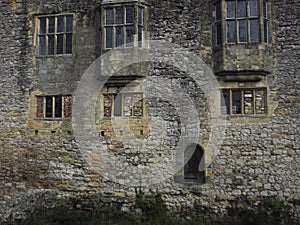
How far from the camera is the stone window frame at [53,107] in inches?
533

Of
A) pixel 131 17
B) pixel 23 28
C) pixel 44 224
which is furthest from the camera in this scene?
pixel 23 28

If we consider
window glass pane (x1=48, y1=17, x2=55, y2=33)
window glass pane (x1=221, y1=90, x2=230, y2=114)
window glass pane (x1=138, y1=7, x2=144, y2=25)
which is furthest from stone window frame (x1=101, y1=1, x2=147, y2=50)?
window glass pane (x1=221, y1=90, x2=230, y2=114)

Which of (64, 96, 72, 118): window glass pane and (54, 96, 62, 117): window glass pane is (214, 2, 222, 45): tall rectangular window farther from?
(54, 96, 62, 117): window glass pane

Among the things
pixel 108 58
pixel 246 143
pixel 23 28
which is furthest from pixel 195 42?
pixel 23 28

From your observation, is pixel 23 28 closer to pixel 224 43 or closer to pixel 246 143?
pixel 224 43

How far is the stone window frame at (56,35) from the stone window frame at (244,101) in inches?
227

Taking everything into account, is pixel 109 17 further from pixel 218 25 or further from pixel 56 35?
pixel 218 25

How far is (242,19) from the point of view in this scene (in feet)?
40.8

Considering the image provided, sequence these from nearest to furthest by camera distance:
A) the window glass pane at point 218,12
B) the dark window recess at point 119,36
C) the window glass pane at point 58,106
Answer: the window glass pane at point 218,12, the dark window recess at point 119,36, the window glass pane at point 58,106

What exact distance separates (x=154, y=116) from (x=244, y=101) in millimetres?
A: 3059

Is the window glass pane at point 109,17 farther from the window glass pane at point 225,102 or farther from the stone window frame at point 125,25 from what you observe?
the window glass pane at point 225,102

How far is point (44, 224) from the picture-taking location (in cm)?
1223

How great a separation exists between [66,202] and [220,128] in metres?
5.83

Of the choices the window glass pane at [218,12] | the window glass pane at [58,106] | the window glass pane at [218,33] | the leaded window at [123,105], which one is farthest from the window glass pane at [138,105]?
the window glass pane at [218,12]
